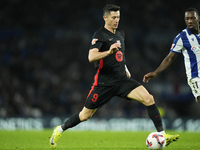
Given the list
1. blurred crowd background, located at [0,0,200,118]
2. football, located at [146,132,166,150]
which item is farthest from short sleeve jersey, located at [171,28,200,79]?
blurred crowd background, located at [0,0,200,118]

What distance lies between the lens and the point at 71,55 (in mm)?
16656

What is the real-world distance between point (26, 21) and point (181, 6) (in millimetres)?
8754

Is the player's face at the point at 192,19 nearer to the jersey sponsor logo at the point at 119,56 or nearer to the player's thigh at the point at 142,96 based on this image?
the jersey sponsor logo at the point at 119,56

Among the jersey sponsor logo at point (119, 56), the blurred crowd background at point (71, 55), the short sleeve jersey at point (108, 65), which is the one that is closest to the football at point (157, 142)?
the short sleeve jersey at point (108, 65)

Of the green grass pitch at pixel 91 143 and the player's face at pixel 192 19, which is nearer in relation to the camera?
the player's face at pixel 192 19

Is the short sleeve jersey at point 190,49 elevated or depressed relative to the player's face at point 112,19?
depressed

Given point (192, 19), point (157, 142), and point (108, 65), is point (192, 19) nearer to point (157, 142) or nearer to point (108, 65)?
point (108, 65)

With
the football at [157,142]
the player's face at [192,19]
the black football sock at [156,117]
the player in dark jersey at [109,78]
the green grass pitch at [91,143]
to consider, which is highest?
the player's face at [192,19]

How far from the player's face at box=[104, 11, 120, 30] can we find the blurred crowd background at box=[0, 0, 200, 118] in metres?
8.46

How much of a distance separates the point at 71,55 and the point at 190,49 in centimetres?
1164

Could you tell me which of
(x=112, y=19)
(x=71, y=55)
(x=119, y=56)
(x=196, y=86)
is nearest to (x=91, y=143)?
(x=119, y=56)

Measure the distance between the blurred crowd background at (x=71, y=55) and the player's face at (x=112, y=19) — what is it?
8458 millimetres

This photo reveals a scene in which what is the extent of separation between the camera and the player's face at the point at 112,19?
520 cm

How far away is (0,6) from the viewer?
1766 centimetres
